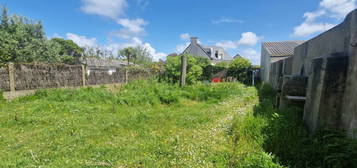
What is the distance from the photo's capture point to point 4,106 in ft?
15.6

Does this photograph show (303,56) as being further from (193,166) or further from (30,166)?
(30,166)

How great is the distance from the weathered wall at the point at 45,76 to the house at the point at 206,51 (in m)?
19.8

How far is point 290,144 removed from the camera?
7.47 feet

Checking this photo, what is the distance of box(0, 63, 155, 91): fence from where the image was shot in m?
5.36

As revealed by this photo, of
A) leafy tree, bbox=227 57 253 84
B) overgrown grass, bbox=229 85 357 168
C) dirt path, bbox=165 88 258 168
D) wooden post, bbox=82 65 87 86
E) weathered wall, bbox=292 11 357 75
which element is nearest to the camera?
overgrown grass, bbox=229 85 357 168

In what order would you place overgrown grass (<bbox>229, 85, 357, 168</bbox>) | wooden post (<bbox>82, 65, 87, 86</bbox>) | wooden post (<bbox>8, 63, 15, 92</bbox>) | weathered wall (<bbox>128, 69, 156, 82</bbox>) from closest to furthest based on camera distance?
overgrown grass (<bbox>229, 85, 357, 168</bbox>) → wooden post (<bbox>8, 63, 15, 92</bbox>) → wooden post (<bbox>82, 65, 87, 86</bbox>) → weathered wall (<bbox>128, 69, 156, 82</bbox>)

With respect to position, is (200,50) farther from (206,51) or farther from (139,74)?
(139,74)

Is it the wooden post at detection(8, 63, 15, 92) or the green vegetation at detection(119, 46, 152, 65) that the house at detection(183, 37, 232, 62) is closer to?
the green vegetation at detection(119, 46, 152, 65)

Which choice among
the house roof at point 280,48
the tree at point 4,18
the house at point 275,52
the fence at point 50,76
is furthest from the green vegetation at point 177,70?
the tree at point 4,18

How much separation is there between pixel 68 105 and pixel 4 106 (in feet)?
6.55

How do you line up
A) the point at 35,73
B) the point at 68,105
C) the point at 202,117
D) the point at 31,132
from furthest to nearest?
the point at 35,73 → the point at 68,105 → the point at 202,117 → the point at 31,132

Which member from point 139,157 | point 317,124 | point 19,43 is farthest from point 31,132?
point 19,43

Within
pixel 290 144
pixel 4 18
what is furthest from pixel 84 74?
pixel 4 18

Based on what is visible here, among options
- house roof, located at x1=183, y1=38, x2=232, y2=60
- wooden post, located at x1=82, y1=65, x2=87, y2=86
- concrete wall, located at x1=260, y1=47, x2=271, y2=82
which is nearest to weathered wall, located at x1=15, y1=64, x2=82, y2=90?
wooden post, located at x1=82, y1=65, x2=87, y2=86
